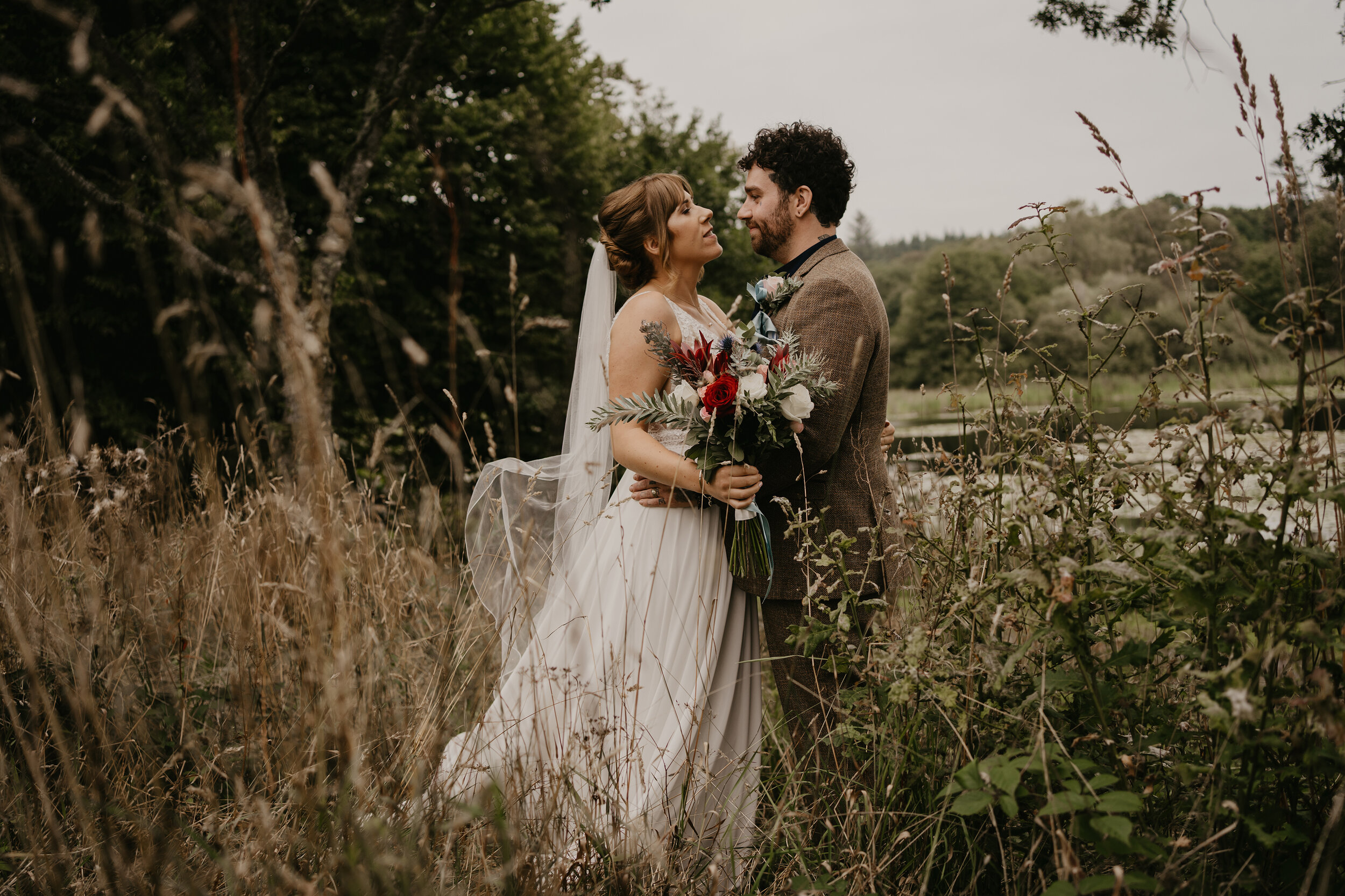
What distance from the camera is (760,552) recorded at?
2.60 metres

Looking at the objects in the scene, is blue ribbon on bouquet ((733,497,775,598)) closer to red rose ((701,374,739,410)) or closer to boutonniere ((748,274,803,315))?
boutonniere ((748,274,803,315))

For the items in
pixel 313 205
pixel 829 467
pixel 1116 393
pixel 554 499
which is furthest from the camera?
pixel 1116 393

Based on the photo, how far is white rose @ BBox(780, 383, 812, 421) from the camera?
2.26 metres

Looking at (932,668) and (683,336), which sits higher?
(683,336)

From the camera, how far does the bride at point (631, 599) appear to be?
7.32 feet

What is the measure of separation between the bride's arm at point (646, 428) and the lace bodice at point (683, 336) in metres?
0.04

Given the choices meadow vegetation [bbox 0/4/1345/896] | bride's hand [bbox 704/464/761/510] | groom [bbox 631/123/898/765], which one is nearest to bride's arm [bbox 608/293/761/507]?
bride's hand [bbox 704/464/761/510]

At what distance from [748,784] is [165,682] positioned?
2037 millimetres

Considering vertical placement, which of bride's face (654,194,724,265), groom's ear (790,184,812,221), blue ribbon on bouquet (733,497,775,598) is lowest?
blue ribbon on bouquet (733,497,775,598)

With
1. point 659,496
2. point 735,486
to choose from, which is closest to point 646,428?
point 659,496

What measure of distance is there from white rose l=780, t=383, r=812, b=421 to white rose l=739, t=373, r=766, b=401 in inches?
2.6

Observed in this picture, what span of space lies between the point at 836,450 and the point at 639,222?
1.24 meters

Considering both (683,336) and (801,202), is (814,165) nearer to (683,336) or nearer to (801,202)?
(801,202)

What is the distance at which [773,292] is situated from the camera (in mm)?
2744
